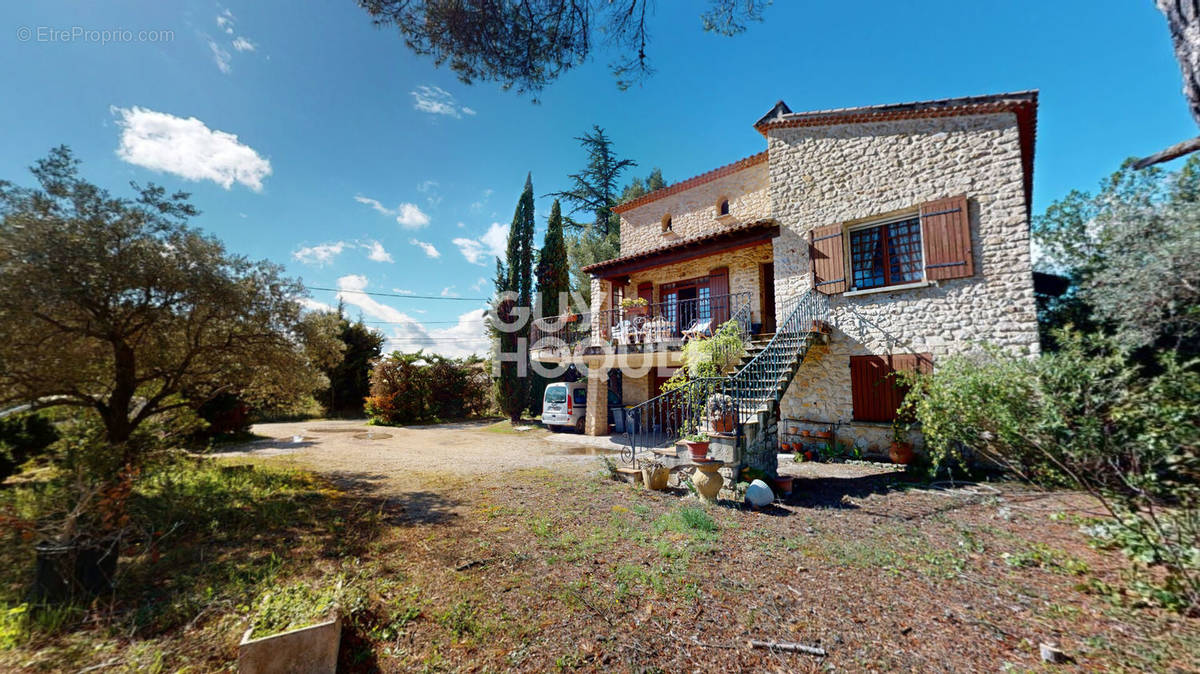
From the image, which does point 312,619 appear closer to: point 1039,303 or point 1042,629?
point 1042,629

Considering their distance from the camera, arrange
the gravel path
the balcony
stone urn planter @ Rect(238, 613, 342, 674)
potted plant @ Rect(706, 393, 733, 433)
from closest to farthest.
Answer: stone urn planter @ Rect(238, 613, 342, 674)
potted plant @ Rect(706, 393, 733, 433)
the gravel path
the balcony

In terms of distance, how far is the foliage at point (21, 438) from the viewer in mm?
6391

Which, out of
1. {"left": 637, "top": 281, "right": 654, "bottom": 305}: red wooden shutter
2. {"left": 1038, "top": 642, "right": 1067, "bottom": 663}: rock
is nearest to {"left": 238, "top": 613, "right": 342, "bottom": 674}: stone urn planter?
{"left": 1038, "top": 642, "right": 1067, "bottom": 663}: rock

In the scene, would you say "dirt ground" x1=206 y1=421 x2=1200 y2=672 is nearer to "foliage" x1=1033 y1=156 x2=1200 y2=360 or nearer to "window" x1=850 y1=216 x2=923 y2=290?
"foliage" x1=1033 y1=156 x2=1200 y2=360

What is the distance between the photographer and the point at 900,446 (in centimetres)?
786

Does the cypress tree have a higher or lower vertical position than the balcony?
higher

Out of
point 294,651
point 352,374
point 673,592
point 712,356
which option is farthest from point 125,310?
point 352,374

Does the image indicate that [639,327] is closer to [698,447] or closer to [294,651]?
[698,447]

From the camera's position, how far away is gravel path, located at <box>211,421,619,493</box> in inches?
318

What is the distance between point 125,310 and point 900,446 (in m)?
12.8

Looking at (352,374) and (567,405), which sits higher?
(352,374)

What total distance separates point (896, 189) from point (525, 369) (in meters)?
14.4

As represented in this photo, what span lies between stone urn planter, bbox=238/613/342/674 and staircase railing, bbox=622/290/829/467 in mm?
4885

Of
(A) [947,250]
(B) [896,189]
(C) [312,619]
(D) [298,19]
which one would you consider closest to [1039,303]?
(A) [947,250]
